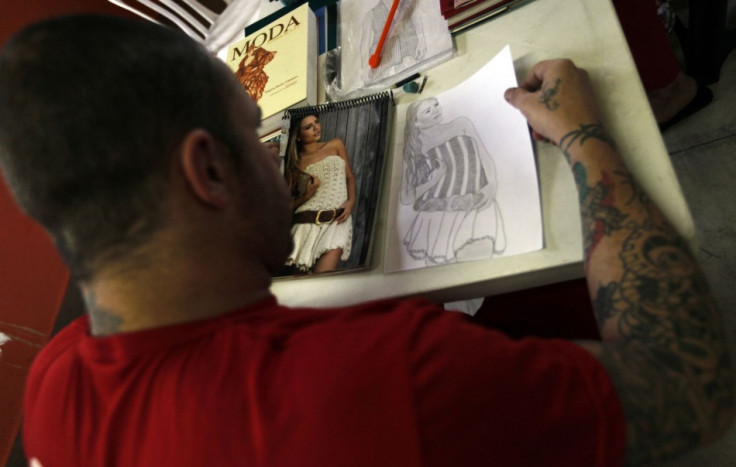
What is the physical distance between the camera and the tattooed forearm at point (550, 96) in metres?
0.60

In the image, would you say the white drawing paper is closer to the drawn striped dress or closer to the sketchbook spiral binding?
the sketchbook spiral binding

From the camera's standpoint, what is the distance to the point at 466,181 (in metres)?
0.65

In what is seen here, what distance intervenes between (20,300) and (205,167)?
1.26 m

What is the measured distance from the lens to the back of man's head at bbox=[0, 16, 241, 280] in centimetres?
42

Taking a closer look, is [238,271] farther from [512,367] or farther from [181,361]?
[512,367]

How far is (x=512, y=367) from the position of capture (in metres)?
0.39

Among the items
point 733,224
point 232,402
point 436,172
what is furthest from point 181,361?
point 733,224


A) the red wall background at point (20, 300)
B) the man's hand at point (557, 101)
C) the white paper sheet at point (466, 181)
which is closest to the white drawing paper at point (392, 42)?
the white paper sheet at point (466, 181)

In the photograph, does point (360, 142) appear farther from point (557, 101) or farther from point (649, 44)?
point (649, 44)

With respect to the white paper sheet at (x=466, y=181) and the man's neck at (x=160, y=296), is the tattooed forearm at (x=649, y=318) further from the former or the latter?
the man's neck at (x=160, y=296)

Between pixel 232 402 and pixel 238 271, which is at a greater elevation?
pixel 238 271

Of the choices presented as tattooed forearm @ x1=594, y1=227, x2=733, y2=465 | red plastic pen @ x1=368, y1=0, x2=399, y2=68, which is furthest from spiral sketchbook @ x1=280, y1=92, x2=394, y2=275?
tattooed forearm @ x1=594, y1=227, x2=733, y2=465

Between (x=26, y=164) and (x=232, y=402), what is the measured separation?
0.32 m

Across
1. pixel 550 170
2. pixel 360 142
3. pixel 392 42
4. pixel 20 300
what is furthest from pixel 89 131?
pixel 20 300
